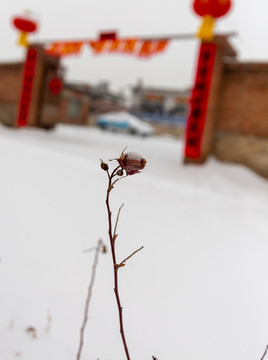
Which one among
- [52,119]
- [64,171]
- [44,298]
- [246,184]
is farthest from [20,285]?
[52,119]

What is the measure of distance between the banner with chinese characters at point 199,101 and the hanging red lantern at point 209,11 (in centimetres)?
22

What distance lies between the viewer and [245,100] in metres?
6.35

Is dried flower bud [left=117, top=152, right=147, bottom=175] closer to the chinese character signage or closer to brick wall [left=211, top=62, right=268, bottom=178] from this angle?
brick wall [left=211, top=62, right=268, bottom=178]

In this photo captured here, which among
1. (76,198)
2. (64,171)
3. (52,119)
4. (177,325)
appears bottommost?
(177,325)

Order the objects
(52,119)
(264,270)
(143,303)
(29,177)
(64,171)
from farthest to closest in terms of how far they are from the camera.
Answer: (52,119)
(64,171)
(29,177)
(264,270)
(143,303)

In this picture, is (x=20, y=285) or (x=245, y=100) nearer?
(x=20, y=285)

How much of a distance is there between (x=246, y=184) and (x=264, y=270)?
135 inches

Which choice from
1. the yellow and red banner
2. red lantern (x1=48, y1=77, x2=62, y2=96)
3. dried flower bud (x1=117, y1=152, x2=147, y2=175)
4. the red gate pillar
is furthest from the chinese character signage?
dried flower bud (x1=117, y1=152, x2=147, y2=175)

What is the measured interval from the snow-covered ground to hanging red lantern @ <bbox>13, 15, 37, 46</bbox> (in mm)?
7594

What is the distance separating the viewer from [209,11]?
20.1 feet

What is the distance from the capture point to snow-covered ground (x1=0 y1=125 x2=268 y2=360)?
1.57m

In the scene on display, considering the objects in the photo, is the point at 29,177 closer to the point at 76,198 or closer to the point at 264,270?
the point at 76,198

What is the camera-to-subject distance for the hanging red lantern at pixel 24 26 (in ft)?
31.4

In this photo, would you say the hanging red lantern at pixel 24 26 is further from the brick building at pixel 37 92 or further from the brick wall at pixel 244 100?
the brick wall at pixel 244 100
